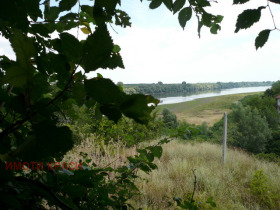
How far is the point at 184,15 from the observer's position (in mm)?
605

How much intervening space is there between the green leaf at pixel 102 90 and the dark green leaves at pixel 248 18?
43 centimetres

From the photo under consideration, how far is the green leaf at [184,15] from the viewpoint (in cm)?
60

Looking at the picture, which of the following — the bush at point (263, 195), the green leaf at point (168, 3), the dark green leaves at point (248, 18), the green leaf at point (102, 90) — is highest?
the green leaf at point (168, 3)

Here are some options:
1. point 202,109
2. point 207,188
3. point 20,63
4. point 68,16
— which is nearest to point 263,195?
point 207,188

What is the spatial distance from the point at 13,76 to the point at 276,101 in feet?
95.3

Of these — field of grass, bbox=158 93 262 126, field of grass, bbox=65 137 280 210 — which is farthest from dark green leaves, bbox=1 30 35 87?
field of grass, bbox=158 93 262 126

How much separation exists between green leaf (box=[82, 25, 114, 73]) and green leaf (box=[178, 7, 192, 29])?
51 centimetres

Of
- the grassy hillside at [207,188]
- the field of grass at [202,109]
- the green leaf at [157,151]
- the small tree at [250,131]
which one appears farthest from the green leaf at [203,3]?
the field of grass at [202,109]

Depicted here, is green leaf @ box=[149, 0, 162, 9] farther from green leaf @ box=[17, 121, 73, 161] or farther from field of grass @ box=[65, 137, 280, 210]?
field of grass @ box=[65, 137, 280, 210]

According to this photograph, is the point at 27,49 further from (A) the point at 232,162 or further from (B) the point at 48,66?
(A) the point at 232,162

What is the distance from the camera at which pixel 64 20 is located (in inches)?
19.9

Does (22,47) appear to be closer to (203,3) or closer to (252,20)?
(252,20)

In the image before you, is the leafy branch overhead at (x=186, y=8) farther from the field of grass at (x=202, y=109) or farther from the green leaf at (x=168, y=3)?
the field of grass at (x=202, y=109)

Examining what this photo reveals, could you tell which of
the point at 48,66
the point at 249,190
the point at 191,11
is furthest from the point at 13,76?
the point at 249,190
